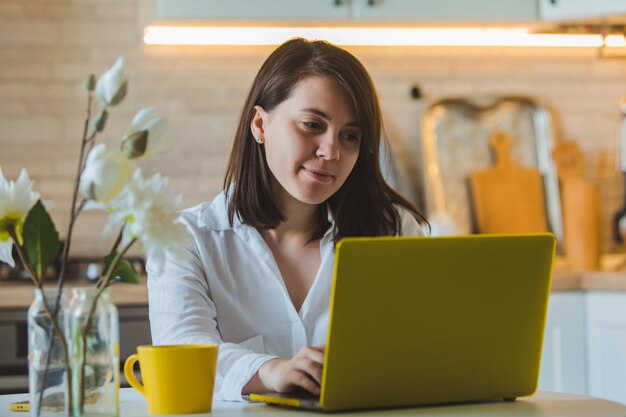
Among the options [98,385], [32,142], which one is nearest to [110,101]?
[98,385]

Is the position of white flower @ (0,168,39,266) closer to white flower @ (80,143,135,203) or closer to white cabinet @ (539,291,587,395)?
white flower @ (80,143,135,203)

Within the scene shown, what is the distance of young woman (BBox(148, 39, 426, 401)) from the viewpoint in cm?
182

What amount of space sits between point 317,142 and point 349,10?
1401mm

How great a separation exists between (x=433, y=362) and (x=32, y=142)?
2175 mm

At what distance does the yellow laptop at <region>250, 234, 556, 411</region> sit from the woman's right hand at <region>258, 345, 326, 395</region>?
23 mm

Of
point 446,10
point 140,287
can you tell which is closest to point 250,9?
point 446,10

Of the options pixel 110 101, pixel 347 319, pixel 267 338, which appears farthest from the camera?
pixel 267 338

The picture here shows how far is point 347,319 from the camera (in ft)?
4.14

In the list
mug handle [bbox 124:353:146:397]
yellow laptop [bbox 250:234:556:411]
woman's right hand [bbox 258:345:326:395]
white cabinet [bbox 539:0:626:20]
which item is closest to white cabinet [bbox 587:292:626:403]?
white cabinet [bbox 539:0:626:20]

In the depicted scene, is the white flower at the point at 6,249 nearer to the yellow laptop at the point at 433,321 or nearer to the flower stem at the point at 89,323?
the flower stem at the point at 89,323

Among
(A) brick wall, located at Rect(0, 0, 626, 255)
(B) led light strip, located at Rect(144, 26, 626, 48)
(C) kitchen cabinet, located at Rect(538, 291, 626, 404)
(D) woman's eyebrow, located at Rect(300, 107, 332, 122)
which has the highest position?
(B) led light strip, located at Rect(144, 26, 626, 48)

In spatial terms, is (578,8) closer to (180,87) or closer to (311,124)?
(180,87)

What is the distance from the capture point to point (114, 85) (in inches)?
A: 44.4

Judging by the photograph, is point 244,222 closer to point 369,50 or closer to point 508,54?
point 369,50
